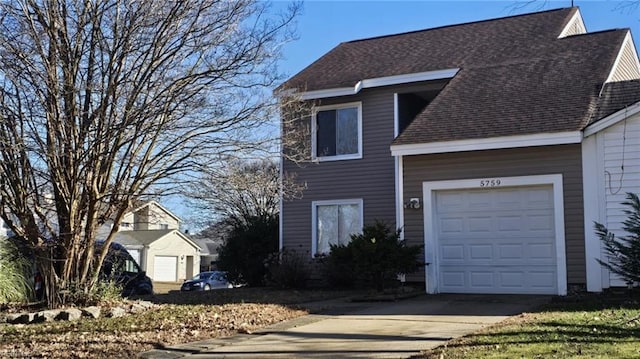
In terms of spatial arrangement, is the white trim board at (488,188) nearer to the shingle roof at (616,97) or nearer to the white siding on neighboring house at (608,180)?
the white siding on neighboring house at (608,180)

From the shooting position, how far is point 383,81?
661 inches

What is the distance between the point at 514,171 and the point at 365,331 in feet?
20.3

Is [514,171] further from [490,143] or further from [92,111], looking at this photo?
[92,111]

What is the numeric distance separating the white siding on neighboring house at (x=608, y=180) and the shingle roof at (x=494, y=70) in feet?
2.13

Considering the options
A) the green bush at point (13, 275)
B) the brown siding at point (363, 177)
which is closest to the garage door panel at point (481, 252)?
the brown siding at point (363, 177)

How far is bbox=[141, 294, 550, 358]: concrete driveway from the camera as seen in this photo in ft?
25.4

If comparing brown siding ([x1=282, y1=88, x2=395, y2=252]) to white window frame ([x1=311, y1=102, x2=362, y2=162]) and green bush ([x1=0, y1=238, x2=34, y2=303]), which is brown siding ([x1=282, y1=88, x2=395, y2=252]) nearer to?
white window frame ([x1=311, y1=102, x2=362, y2=162])

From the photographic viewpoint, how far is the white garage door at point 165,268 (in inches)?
2074

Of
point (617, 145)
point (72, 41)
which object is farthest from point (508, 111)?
point (72, 41)

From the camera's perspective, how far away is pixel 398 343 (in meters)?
7.98

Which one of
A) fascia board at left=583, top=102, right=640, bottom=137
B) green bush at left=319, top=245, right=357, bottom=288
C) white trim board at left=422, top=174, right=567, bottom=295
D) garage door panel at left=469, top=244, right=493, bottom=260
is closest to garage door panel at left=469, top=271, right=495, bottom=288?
garage door panel at left=469, top=244, right=493, bottom=260

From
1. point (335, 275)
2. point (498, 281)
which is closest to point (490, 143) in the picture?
point (498, 281)

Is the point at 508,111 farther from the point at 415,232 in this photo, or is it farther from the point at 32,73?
the point at 32,73

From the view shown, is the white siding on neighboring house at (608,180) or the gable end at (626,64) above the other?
the gable end at (626,64)
